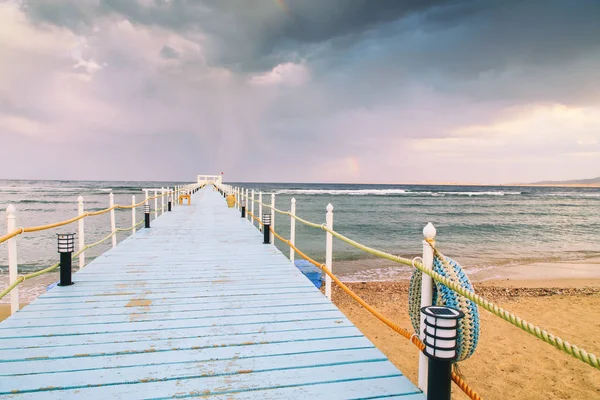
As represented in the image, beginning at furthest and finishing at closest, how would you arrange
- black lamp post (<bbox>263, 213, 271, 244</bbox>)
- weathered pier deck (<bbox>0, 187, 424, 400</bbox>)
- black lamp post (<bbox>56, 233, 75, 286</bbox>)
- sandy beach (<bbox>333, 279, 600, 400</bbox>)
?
black lamp post (<bbox>263, 213, 271, 244</bbox>)
sandy beach (<bbox>333, 279, 600, 400</bbox>)
black lamp post (<bbox>56, 233, 75, 286</bbox>)
weathered pier deck (<bbox>0, 187, 424, 400</bbox>)

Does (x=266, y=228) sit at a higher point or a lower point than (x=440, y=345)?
lower

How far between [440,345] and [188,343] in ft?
7.20

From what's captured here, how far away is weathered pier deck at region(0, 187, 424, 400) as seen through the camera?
8.15 feet

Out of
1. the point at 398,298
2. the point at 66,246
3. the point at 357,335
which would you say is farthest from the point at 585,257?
the point at 66,246

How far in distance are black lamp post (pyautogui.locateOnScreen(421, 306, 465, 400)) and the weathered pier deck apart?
1.35ft

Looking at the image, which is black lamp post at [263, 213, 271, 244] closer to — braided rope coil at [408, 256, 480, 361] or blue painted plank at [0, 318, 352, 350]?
blue painted plank at [0, 318, 352, 350]

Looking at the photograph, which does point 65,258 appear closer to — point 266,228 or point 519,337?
point 266,228

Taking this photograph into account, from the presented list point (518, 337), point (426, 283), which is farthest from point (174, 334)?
point (518, 337)

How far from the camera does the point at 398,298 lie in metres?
9.33

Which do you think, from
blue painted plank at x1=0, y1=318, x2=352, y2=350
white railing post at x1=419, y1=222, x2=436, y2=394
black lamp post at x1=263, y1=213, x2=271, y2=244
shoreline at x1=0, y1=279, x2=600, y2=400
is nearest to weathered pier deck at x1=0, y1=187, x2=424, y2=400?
blue painted plank at x1=0, y1=318, x2=352, y2=350

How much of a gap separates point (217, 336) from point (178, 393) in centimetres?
92

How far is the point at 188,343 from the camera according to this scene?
315 cm

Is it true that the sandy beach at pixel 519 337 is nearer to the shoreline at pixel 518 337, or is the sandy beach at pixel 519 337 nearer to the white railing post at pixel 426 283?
the shoreline at pixel 518 337

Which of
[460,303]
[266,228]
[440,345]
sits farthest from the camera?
[266,228]
